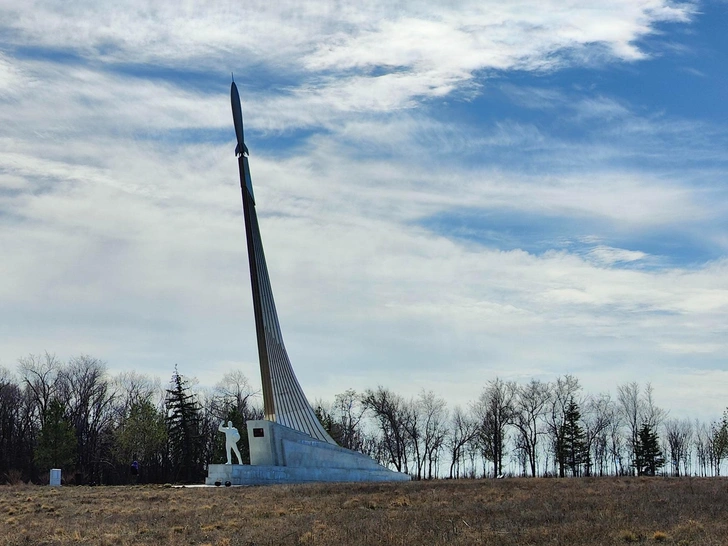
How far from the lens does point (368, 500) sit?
19.3 meters

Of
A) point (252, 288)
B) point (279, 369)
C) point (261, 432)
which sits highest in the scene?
point (252, 288)

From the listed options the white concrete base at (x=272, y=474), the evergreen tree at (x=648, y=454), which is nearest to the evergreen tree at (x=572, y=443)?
the evergreen tree at (x=648, y=454)

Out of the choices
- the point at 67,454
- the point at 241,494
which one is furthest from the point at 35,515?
the point at 67,454

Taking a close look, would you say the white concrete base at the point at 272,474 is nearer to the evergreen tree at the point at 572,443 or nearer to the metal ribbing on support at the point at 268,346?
the metal ribbing on support at the point at 268,346

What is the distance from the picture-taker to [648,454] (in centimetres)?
5522

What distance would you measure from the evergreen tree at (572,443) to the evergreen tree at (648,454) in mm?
3614

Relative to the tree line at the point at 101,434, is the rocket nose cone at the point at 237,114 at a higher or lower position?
higher

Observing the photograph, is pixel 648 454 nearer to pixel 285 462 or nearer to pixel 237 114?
pixel 285 462

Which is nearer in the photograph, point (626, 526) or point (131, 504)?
point (626, 526)

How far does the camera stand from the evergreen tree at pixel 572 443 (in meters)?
55.8

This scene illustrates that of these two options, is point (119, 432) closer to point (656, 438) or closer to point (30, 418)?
point (30, 418)

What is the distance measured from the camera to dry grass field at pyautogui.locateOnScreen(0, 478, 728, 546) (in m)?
12.9

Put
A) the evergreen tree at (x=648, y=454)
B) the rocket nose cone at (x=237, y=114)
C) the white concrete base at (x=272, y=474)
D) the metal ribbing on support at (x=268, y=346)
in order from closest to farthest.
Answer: the white concrete base at (x=272, y=474)
the metal ribbing on support at (x=268, y=346)
the rocket nose cone at (x=237, y=114)
the evergreen tree at (x=648, y=454)

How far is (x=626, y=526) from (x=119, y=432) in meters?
38.4
